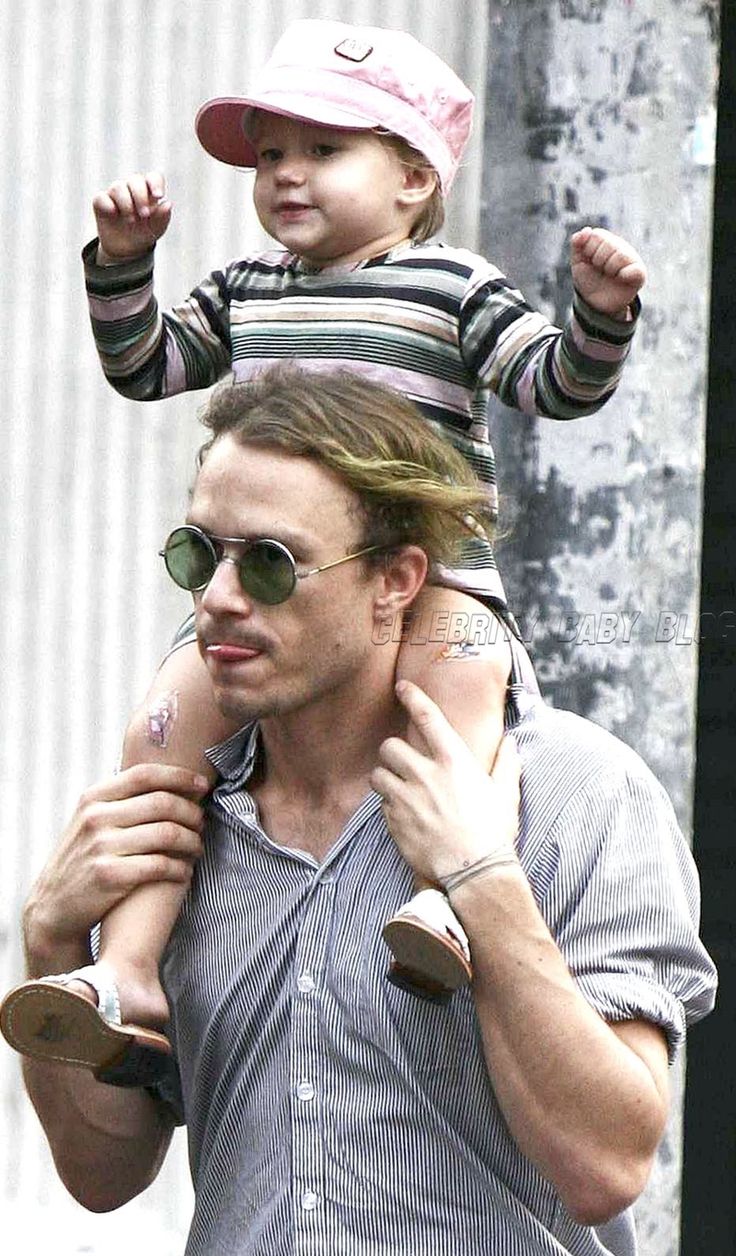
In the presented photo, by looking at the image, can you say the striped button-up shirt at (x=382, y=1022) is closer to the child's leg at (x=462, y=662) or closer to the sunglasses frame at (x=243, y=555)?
the child's leg at (x=462, y=662)

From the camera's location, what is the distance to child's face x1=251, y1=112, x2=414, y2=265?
3.29 meters

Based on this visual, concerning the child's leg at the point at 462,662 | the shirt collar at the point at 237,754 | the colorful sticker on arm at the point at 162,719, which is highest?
the child's leg at the point at 462,662

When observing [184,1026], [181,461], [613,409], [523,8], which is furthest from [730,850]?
[184,1026]

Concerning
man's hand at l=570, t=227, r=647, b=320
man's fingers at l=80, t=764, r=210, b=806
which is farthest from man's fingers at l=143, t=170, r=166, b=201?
man's fingers at l=80, t=764, r=210, b=806

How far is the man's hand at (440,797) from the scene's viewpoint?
2713mm

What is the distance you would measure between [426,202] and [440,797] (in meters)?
1.13

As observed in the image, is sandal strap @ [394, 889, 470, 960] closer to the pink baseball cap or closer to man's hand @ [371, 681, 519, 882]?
man's hand @ [371, 681, 519, 882]

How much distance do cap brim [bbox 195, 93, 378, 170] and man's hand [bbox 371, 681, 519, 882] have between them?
3.08 feet

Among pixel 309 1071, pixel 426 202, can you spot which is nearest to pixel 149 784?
pixel 309 1071

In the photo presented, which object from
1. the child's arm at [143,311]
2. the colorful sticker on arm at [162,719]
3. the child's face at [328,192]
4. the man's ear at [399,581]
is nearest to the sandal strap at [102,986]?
the colorful sticker on arm at [162,719]

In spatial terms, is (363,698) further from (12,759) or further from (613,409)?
(12,759)

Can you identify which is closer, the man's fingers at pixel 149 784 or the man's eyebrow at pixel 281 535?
the man's eyebrow at pixel 281 535

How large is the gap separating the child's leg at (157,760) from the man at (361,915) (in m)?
0.04

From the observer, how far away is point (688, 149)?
4.44 meters
